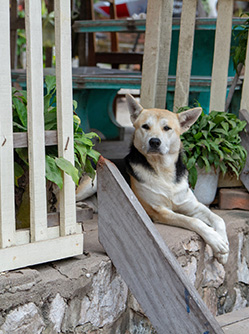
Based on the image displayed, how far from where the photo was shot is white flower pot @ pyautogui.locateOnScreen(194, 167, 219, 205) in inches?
169

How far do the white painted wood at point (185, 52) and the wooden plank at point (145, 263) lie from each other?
1.76 metres

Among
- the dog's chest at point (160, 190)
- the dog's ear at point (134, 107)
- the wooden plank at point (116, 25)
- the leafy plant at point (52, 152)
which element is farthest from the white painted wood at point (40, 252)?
the wooden plank at point (116, 25)

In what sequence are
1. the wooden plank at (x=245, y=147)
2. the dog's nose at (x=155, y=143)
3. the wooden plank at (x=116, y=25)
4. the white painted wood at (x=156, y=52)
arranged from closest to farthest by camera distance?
the dog's nose at (x=155, y=143) < the white painted wood at (x=156, y=52) < the wooden plank at (x=245, y=147) < the wooden plank at (x=116, y=25)

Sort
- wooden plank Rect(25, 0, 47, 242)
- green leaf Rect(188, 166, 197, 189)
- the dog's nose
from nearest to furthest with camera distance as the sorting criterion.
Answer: wooden plank Rect(25, 0, 47, 242) → the dog's nose → green leaf Rect(188, 166, 197, 189)

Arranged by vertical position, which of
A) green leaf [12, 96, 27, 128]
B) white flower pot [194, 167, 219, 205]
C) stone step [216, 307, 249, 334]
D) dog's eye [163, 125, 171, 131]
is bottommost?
stone step [216, 307, 249, 334]

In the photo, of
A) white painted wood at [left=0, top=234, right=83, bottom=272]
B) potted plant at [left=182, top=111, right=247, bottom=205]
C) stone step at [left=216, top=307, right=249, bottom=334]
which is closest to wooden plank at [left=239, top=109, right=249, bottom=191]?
potted plant at [left=182, top=111, right=247, bottom=205]

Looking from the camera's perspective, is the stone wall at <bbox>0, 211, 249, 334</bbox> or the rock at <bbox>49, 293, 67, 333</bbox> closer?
the stone wall at <bbox>0, 211, 249, 334</bbox>

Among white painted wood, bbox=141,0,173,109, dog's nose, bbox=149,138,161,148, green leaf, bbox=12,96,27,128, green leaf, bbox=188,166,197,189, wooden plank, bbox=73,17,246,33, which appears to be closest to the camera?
green leaf, bbox=12,96,27,128

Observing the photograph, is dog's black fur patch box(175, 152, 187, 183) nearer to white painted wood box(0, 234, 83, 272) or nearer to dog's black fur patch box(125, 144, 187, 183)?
dog's black fur patch box(125, 144, 187, 183)

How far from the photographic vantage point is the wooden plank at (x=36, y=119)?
8.69 ft

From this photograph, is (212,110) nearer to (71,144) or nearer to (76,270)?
(71,144)

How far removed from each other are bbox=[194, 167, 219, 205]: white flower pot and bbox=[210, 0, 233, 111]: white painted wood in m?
0.71

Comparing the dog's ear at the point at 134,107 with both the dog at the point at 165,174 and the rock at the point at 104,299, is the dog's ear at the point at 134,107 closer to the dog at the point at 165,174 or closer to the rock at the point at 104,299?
the dog at the point at 165,174

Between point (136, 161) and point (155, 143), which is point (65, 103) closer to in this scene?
point (155, 143)
